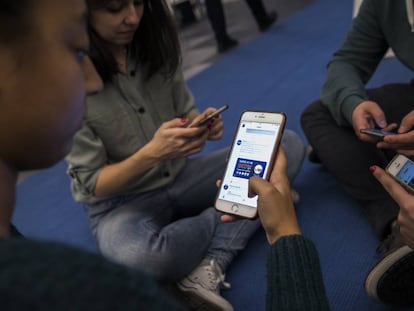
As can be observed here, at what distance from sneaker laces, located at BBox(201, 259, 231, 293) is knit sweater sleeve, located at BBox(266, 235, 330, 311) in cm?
35

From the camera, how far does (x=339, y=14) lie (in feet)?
8.25

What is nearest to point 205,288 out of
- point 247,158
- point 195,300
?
point 195,300

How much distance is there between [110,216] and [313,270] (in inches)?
21.5

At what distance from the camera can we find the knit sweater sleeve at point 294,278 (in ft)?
1.46

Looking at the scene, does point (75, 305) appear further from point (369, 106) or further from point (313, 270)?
point (369, 106)

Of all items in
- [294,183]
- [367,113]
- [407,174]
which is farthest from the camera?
[294,183]

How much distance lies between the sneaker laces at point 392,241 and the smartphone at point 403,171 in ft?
0.43

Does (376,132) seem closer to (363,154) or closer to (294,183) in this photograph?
(363,154)

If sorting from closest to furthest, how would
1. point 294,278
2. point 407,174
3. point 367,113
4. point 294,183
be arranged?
1. point 294,278
2. point 407,174
3. point 367,113
4. point 294,183

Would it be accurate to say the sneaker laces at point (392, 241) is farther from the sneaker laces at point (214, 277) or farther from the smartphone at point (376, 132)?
the sneaker laces at point (214, 277)

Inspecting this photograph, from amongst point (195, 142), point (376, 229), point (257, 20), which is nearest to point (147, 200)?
point (195, 142)

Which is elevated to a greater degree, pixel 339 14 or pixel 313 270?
pixel 313 270

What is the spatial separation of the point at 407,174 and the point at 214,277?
449 mm

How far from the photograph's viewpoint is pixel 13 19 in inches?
11.0
